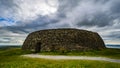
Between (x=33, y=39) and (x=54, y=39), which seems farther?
(x=33, y=39)

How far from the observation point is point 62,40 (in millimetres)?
43125

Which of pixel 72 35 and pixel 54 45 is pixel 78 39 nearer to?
pixel 72 35

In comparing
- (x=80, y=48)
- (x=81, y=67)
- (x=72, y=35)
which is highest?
(x=72, y=35)

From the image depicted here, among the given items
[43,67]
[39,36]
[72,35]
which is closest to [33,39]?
[39,36]

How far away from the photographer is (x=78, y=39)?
43906 mm

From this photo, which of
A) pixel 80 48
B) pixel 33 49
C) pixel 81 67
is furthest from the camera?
pixel 33 49

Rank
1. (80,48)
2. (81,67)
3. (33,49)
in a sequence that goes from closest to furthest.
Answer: (81,67)
(80,48)
(33,49)

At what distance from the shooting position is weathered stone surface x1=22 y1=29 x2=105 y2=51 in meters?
42.4

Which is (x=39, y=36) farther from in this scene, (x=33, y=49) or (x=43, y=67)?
(x=43, y=67)

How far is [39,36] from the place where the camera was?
4591cm

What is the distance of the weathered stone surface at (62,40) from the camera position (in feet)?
139

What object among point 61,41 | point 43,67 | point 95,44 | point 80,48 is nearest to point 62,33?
point 61,41

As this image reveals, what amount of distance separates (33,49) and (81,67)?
27624 millimetres

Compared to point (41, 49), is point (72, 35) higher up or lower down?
higher up
